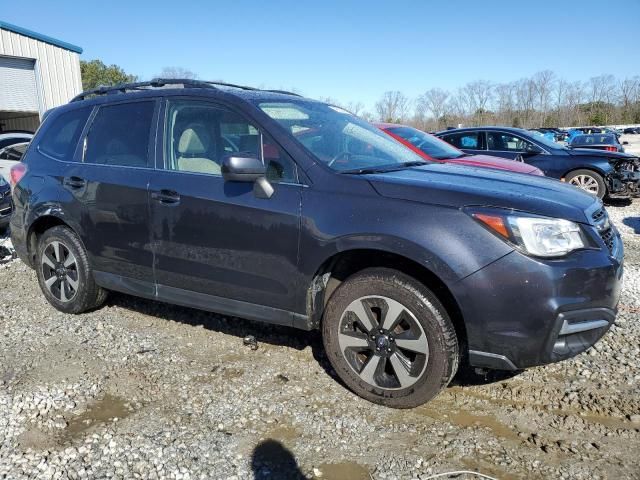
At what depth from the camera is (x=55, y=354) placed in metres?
3.75

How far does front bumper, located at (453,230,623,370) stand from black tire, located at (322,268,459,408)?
169 mm

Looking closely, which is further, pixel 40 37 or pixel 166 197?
pixel 40 37

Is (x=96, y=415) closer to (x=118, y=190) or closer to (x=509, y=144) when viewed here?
(x=118, y=190)

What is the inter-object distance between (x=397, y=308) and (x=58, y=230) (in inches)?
121

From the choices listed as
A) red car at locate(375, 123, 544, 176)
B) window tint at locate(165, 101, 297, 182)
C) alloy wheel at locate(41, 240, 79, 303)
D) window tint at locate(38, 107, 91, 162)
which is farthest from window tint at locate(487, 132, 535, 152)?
alloy wheel at locate(41, 240, 79, 303)

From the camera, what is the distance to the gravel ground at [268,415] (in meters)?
2.51

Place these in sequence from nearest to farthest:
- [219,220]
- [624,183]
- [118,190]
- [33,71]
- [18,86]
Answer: [219,220]
[118,190]
[624,183]
[18,86]
[33,71]

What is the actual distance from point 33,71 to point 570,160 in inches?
730

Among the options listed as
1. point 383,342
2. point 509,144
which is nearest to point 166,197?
point 383,342

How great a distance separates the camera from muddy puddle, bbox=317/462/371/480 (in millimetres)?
2430

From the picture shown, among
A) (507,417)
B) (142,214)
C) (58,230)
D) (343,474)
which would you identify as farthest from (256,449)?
(58,230)

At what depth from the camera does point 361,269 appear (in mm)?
3090

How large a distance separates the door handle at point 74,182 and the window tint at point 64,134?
191 millimetres

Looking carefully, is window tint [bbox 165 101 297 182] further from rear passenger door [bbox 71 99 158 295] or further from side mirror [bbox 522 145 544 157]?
side mirror [bbox 522 145 544 157]
